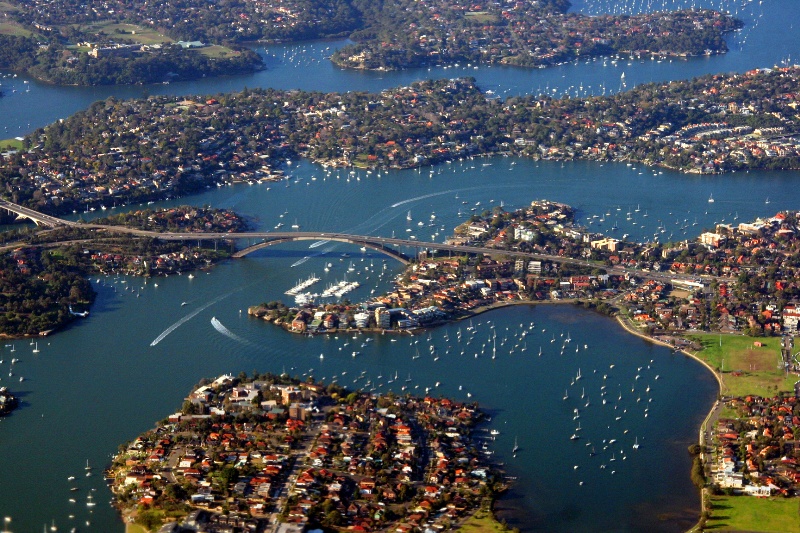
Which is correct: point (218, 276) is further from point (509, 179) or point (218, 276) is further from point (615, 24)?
point (615, 24)

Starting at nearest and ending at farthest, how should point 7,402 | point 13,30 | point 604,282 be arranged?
point 7,402, point 604,282, point 13,30

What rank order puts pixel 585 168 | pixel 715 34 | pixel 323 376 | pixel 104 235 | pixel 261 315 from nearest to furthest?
pixel 323 376, pixel 261 315, pixel 104 235, pixel 585 168, pixel 715 34

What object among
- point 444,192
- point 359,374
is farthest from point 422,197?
point 359,374

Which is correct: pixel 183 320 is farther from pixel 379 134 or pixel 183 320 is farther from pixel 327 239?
pixel 379 134

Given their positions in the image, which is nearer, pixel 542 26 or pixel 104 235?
pixel 104 235

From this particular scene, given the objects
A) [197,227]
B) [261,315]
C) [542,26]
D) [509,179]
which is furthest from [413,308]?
[542,26]

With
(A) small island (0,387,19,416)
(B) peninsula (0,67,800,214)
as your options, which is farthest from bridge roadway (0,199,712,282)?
(A) small island (0,387,19,416)

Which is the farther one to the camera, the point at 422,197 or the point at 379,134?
the point at 379,134
